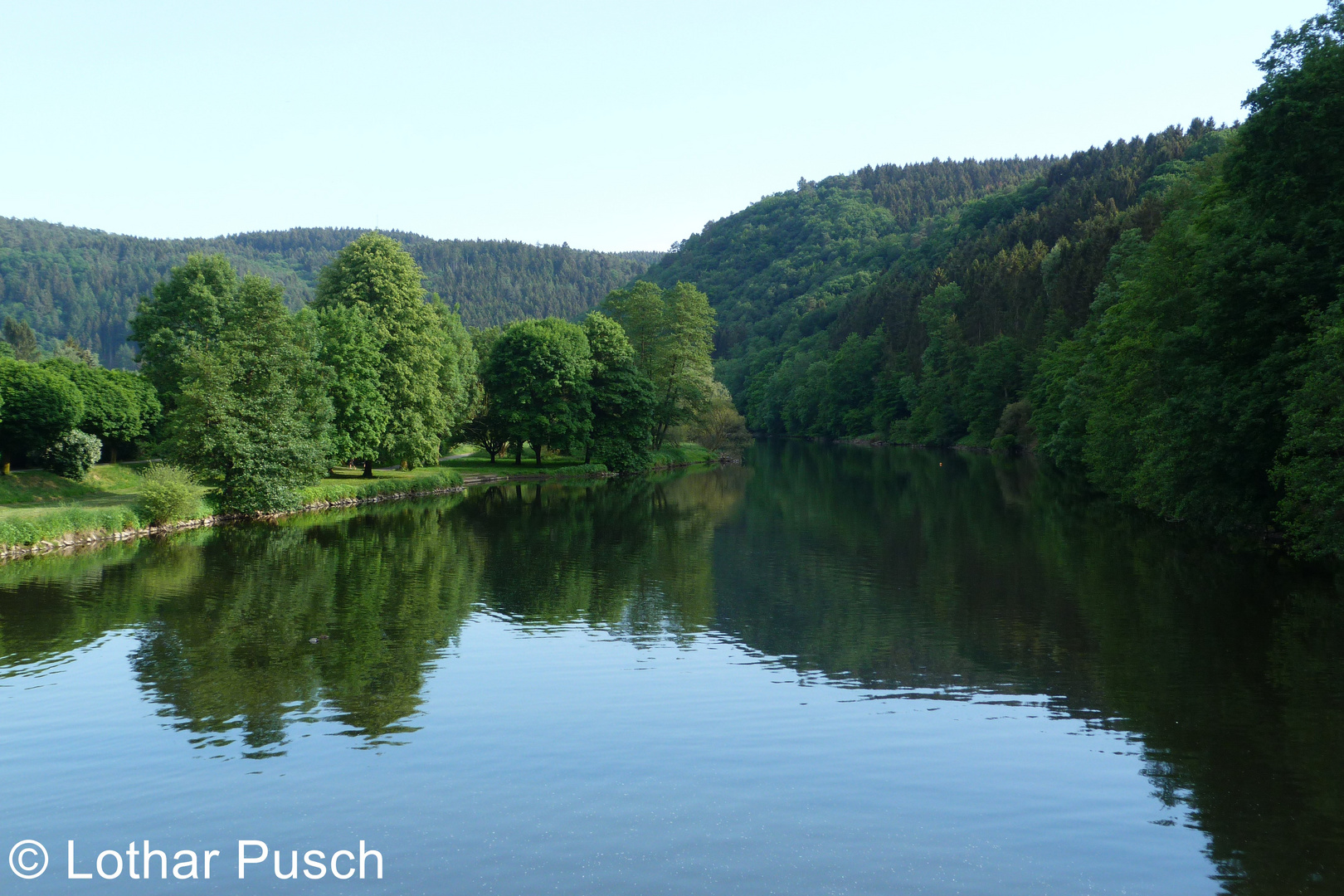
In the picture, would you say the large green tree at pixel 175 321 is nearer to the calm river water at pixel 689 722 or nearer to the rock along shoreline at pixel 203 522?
the rock along shoreline at pixel 203 522

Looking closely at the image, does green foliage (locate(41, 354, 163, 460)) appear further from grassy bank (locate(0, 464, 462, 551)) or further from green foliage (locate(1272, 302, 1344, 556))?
green foliage (locate(1272, 302, 1344, 556))

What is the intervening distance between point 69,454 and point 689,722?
144ft

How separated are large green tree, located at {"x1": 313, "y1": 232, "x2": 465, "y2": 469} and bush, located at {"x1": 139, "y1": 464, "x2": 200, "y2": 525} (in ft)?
56.2

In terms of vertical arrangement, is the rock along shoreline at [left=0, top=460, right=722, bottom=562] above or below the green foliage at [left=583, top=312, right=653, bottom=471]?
below

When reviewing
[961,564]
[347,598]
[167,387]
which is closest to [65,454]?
[167,387]

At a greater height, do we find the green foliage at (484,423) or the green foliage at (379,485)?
the green foliage at (484,423)

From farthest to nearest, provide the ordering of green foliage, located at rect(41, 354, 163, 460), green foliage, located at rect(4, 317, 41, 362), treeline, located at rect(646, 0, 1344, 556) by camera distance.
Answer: green foliage, located at rect(4, 317, 41, 362), green foliage, located at rect(41, 354, 163, 460), treeline, located at rect(646, 0, 1344, 556)

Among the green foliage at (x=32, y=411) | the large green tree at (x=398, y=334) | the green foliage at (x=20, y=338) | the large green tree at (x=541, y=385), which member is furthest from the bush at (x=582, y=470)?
→ the green foliage at (x=20, y=338)

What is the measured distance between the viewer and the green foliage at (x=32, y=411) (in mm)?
48281

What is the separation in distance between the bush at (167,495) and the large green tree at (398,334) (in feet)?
56.2

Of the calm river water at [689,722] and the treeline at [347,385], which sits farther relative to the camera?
the treeline at [347,385]

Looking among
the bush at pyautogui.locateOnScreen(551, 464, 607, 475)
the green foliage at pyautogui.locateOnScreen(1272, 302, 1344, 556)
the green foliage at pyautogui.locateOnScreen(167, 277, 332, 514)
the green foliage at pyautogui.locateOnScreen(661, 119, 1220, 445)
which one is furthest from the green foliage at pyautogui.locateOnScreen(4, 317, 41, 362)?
the green foliage at pyautogui.locateOnScreen(1272, 302, 1344, 556)

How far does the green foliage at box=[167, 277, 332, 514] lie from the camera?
4697 cm

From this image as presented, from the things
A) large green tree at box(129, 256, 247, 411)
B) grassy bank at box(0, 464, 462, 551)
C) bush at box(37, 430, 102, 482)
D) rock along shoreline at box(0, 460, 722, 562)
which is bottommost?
rock along shoreline at box(0, 460, 722, 562)
